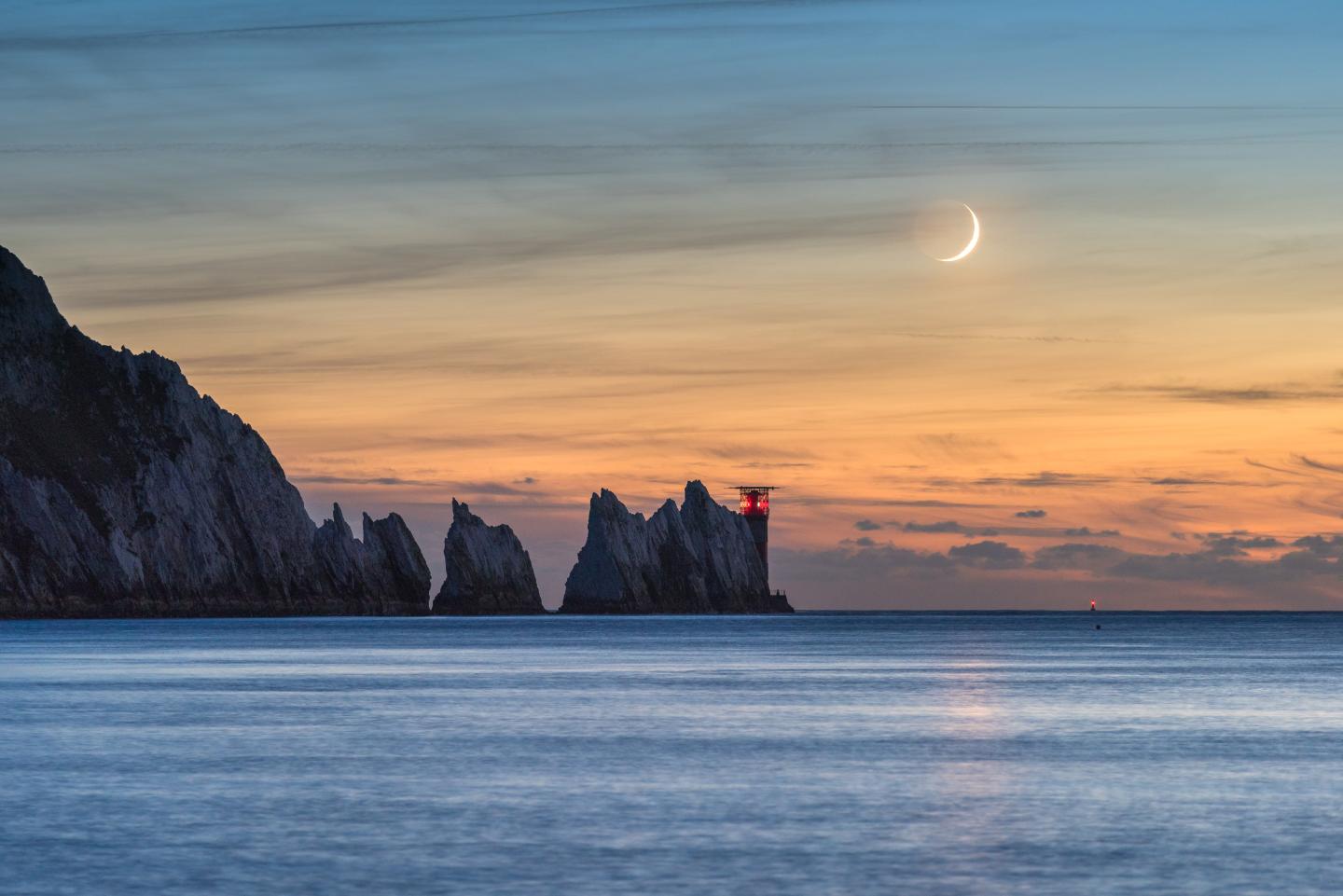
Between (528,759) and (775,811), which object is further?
(528,759)

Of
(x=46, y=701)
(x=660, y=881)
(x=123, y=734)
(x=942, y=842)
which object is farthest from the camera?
(x=46, y=701)

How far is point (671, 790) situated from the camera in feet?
136

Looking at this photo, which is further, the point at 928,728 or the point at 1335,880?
the point at 928,728

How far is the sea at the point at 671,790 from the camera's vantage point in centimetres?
2969

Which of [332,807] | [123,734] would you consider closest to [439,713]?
[123,734]

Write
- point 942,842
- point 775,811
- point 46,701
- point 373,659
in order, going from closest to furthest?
1. point 942,842
2. point 775,811
3. point 46,701
4. point 373,659

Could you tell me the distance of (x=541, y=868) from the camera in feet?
98.8

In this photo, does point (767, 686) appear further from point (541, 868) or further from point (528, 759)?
point (541, 868)

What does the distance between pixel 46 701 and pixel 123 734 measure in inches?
822

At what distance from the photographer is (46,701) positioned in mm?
77062

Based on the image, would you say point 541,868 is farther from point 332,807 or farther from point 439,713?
point 439,713

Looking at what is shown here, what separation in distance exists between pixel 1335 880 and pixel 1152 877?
113 inches

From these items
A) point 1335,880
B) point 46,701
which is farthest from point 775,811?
point 46,701

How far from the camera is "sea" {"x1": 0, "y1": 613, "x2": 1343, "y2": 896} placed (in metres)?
29.7
